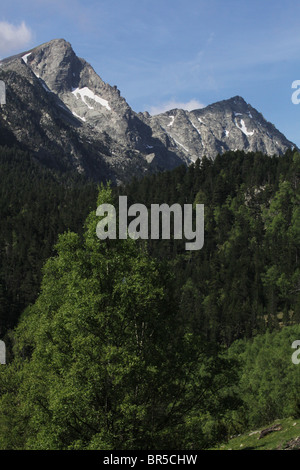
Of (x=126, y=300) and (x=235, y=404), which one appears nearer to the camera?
(x=126, y=300)

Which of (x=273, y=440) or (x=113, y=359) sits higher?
(x=113, y=359)

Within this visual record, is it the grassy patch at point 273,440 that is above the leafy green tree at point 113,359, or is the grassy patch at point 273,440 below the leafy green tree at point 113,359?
below

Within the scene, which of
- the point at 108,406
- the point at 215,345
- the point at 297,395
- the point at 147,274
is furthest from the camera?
the point at 297,395

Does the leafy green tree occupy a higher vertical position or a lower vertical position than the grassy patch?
higher

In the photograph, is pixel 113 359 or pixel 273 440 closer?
pixel 113 359

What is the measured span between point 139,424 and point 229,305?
16858 cm

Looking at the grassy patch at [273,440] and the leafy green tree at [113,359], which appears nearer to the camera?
the leafy green tree at [113,359]

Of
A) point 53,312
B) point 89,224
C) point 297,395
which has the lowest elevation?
point 297,395

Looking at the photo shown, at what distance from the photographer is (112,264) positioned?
23344mm

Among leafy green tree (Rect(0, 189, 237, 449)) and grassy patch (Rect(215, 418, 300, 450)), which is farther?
grassy patch (Rect(215, 418, 300, 450))

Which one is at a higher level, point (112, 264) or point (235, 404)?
point (112, 264)

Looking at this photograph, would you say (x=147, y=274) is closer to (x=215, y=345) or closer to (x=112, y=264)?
(x=112, y=264)
